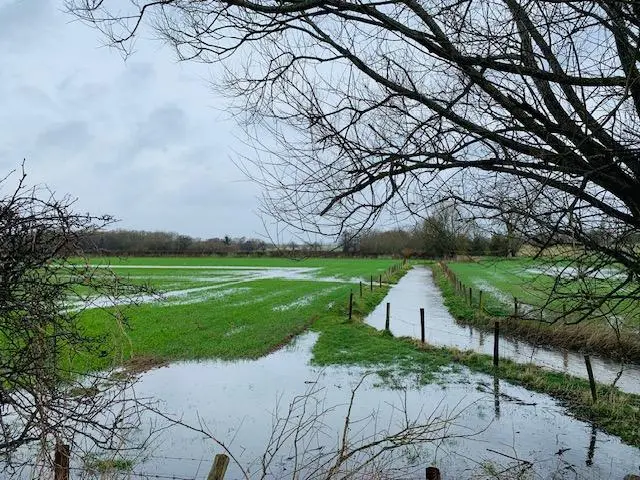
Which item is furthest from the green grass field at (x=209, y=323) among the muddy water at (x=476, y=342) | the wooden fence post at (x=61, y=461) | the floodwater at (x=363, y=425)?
the muddy water at (x=476, y=342)

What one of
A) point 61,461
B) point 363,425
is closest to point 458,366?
point 363,425

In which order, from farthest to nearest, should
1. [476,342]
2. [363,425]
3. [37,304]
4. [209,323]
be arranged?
[209,323], [476,342], [363,425], [37,304]

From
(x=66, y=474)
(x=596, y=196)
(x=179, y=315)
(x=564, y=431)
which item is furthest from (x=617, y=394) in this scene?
(x=179, y=315)

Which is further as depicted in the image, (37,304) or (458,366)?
(458,366)

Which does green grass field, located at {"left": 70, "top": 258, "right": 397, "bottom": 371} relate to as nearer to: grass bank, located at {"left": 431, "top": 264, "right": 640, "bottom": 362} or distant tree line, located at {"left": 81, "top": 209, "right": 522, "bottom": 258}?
distant tree line, located at {"left": 81, "top": 209, "right": 522, "bottom": 258}

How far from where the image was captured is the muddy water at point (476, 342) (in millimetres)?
15922

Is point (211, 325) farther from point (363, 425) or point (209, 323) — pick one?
Answer: point (363, 425)

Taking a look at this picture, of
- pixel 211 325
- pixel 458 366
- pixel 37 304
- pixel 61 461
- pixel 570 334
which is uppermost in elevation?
pixel 37 304

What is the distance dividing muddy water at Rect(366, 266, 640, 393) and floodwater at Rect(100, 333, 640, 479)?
3.24 meters

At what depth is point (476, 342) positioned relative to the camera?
20844mm

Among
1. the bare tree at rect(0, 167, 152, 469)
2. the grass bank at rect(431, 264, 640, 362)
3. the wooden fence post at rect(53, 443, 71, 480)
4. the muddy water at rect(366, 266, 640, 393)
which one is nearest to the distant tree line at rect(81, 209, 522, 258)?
the bare tree at rect(0, 167, 152, 469)

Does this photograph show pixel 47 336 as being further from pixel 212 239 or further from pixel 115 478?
pixel 212 239

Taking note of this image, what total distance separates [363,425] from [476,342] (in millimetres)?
10893

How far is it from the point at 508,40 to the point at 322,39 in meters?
2.25
